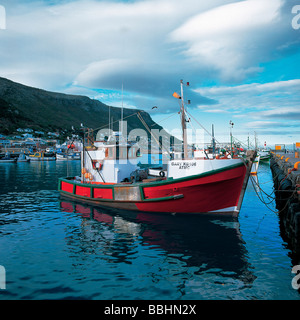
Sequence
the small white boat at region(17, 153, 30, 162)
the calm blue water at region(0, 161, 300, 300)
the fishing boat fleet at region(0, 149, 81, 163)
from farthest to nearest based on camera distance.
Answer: the small white boat at region(17, 153, 30, 162)
the fishing boat fleet at region(0, 149, 81, 163)
the calm blue water at region(0, 161, 300, 300)

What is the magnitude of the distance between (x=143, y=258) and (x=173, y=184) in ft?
18.6

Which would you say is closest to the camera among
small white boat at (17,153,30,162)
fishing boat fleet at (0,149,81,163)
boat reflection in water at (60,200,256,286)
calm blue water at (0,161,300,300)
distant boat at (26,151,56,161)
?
calm blue water at (0,161,300,300)

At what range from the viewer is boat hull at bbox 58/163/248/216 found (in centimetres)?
1345

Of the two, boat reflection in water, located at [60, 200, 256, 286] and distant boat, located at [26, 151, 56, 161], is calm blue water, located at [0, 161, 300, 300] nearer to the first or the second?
boat reflection in water, located at [60, 200, 256, 286]

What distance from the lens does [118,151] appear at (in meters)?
18.4

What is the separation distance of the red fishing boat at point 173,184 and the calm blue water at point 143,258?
93cm

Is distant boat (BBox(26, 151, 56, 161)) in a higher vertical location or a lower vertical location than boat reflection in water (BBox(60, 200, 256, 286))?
higher

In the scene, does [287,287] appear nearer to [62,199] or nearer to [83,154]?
[83,154]

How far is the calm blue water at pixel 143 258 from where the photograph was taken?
7.12m

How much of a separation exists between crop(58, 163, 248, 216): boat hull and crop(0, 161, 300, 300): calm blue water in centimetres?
70

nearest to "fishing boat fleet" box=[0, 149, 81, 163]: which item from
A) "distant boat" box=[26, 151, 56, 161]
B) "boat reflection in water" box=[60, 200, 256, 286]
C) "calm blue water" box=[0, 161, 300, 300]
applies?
"distant boat" box=[26, 151, 56, 161]

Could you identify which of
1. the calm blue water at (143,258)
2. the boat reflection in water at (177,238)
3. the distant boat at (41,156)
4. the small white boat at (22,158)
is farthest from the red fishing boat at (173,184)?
the distant boat at (41,156)

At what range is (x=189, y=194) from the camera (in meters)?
14.1
